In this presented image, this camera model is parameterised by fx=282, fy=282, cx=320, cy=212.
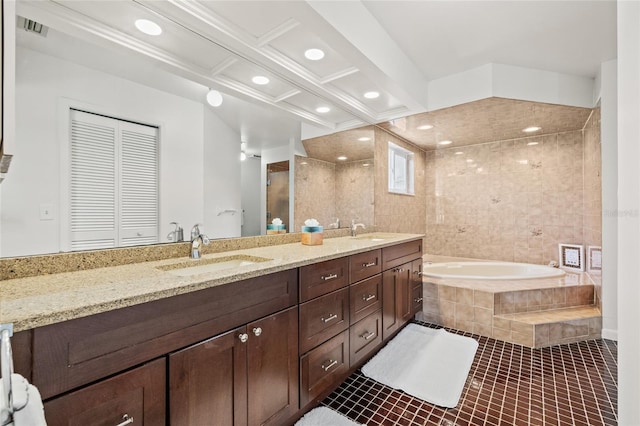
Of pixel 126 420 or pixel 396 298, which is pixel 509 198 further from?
pixel 126 420

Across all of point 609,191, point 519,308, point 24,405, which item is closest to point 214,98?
point 24,405

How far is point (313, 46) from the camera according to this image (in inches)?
68.3

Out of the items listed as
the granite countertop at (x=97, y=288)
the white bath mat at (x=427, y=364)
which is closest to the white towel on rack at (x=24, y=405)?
the granite countertop at (x=97, y=288)

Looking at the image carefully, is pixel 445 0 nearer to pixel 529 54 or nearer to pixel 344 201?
pixel 529 54

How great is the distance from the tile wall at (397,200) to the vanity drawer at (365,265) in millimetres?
1086

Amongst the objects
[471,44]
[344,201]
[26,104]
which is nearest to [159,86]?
[26,104]

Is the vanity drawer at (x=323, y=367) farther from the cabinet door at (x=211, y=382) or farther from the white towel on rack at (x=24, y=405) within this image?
the white towel on rack at (x=24, y=405)

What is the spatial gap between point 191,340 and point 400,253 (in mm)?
1846

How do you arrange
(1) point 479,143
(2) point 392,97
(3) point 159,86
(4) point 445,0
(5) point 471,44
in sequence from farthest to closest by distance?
(1) point 479,143 → (2) point 392,97 → (5) point 471,44 → (4) point 445,0 → (3) point 159,86

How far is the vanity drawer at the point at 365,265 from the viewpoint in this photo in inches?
71.7

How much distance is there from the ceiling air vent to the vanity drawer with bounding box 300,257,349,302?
1.44 metres

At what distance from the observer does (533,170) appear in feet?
12.3

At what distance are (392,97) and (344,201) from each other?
102 cm

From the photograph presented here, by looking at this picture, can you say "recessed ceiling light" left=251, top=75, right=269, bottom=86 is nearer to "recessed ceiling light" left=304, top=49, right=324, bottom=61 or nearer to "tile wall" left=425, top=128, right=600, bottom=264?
"recessed ceiling light" left=304, top=49, right=324, bottom=61
